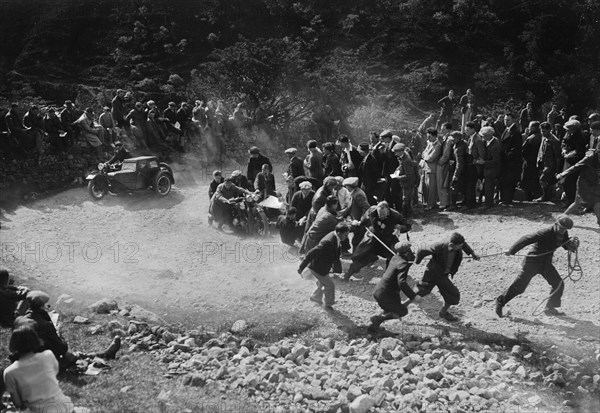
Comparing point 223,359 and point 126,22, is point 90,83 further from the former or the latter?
point 223,359

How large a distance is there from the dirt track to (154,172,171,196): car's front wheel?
35 cm

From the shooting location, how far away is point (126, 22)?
35.0m

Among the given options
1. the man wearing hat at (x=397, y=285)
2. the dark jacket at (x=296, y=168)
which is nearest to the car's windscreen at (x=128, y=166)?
the dark jacket at (x=296, y=168)

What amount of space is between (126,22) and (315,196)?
25821 mm

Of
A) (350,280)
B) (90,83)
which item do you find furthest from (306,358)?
(90,83)

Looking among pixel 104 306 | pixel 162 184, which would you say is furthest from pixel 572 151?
pixel 162 184

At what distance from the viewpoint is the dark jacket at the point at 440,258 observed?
34.1ft

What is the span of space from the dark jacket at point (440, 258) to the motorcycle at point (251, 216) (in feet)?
17.8

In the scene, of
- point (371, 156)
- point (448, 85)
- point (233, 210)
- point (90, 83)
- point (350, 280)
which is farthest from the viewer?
point (90, 83)

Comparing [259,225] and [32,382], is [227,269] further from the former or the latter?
[32,382]

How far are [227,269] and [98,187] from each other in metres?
6.58

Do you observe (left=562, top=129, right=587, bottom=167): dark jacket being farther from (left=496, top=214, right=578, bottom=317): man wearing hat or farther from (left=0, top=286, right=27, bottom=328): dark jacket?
Result: (left=0, top=286, right=27, bottom=328): dark jacket

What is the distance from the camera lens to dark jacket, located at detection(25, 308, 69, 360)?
29.2 ft

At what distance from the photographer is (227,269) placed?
44.7 ft
